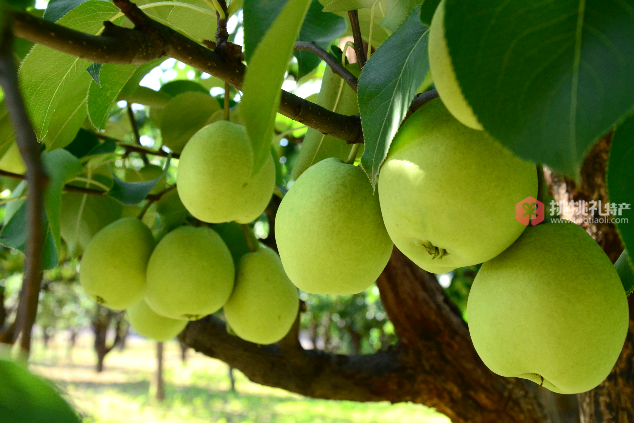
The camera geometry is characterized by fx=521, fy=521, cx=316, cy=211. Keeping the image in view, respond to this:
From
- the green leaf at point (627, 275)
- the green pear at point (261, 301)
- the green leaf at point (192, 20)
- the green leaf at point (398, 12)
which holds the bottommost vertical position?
the green pear at point (261, 301)

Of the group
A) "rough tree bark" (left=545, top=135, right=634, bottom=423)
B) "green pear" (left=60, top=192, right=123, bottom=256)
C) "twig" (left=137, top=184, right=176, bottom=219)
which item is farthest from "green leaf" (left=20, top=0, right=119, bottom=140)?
"rough tree bark" (left=545, top=135, right=634, bottom=423)

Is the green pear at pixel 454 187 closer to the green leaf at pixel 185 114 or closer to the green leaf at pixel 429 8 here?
the green leaf at pixel 429 8

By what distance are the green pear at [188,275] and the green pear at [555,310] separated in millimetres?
725

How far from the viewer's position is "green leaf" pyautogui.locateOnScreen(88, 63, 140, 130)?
2.79 ft

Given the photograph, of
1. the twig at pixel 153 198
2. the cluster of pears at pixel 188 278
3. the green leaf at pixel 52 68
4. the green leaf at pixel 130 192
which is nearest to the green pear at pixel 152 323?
the cluster of pears at pixel 188 278

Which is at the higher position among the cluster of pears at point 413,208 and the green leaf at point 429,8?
the green leaf at point 429,8

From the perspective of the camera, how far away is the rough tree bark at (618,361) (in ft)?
4.08

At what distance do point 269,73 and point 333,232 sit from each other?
0.25 metres

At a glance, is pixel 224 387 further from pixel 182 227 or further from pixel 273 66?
pixel 273 66

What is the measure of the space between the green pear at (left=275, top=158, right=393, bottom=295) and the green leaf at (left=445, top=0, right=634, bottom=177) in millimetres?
255

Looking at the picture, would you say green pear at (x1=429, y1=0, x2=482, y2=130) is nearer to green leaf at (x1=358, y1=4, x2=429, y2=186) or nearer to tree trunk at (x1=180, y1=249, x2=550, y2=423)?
green leaf at (x1=358, y1=4, x2=429, y2=186)

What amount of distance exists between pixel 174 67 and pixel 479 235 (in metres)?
2.57

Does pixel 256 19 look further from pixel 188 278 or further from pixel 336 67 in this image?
pixel 188 278

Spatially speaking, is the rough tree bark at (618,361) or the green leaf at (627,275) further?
the rough tree bark at (618,361)
